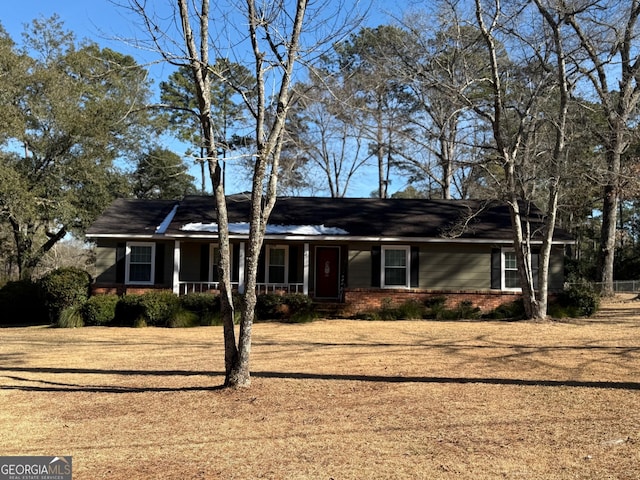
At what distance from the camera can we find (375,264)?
1841cm

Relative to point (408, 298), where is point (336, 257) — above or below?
above

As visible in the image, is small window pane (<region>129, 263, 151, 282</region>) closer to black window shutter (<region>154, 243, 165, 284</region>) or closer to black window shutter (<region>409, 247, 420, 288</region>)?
black window shutter (<region>154, 243, 165, 284</region>)

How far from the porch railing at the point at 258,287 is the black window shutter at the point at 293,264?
0.43 metres

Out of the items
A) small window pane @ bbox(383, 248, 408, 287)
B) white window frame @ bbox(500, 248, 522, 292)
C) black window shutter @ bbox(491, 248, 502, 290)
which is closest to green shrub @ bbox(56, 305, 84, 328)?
small window pane @ bbox(383, 248, 408, 287)

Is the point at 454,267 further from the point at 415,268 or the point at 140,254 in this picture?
the point at 140,254

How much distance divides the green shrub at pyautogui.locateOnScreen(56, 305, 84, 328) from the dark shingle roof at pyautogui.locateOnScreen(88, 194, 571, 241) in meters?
3.01

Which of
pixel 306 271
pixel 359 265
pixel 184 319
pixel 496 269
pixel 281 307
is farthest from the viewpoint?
pixel 359 265

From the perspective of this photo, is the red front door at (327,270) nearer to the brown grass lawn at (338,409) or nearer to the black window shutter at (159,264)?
the black window shutter at (159,264)

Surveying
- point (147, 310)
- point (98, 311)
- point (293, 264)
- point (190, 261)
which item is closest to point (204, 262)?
point (190, 261)

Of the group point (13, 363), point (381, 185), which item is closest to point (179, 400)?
point (13, 363)

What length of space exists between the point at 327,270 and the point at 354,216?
7.55 feet

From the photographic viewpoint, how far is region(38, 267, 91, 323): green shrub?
15875 millimetres

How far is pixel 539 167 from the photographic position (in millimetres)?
16469

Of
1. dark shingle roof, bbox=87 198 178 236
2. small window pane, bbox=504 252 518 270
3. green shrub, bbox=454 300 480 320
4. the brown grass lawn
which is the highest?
dark shingle roof, bbox=87 198 178 236
